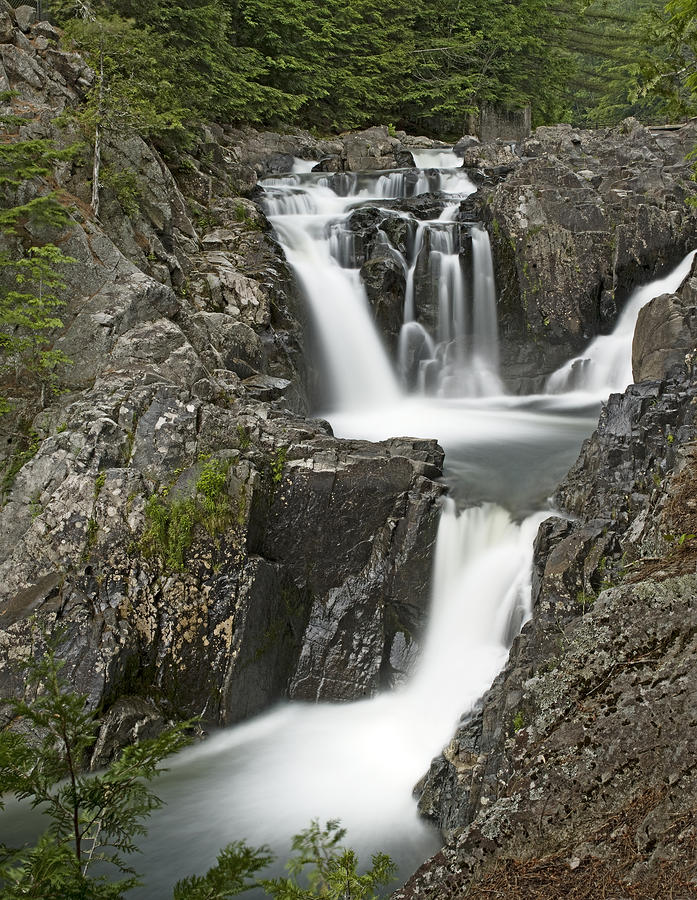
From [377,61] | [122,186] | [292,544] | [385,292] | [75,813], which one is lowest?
[292,544]

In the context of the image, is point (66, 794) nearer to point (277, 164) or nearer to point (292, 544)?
point (292, 544)

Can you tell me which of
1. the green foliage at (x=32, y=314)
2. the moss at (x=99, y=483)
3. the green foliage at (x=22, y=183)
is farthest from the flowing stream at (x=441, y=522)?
the green foliage at (x=22, y=183)

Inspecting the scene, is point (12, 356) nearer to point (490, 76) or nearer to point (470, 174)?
point (470, 174)

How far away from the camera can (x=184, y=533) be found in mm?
8297

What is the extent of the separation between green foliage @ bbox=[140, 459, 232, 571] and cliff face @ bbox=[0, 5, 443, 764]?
2cm

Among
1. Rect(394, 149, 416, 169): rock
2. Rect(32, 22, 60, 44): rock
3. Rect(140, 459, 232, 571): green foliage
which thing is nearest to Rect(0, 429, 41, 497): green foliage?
Rect(140, 459, 232, 571): green foliage

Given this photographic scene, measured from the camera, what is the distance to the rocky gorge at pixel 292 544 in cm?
345

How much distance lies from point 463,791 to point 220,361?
7984 millimetres

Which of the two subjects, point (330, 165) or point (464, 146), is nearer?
point (330, 165)

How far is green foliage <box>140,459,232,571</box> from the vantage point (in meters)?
8.25

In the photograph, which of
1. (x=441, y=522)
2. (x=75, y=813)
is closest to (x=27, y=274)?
(x=441, y=522)

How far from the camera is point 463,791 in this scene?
5980 mm

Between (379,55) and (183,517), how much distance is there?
2782 centimetres

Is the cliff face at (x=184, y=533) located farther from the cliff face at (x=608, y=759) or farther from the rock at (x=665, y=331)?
the rock at (x=665, y=331)
